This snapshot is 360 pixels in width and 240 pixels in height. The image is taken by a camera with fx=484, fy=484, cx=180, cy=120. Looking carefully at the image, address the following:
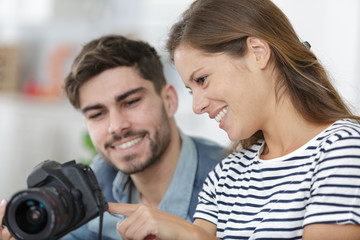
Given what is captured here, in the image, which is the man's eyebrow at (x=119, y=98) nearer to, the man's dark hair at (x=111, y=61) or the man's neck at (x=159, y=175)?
the man's dark hair at (x=111, y=61)

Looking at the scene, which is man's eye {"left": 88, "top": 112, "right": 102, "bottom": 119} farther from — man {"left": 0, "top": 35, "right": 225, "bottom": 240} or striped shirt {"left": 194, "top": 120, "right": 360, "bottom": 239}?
striped shirt {"left": 194, "top": 120, "right": 360, "bottom": 239}

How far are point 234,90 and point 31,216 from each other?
0.47 meters

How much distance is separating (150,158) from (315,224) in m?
0.69

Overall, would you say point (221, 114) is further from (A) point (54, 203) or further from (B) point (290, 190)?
(A) point (54, 203)

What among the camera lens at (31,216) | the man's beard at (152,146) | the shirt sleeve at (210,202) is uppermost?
the man's beard at (152,146)

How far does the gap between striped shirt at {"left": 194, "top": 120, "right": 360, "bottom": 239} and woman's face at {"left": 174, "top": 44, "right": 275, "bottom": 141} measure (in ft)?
0.35

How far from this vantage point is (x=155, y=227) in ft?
3.14

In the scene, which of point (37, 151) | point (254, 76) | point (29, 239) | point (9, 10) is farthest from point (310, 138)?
point (9, 10)

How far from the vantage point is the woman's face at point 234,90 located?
100cm

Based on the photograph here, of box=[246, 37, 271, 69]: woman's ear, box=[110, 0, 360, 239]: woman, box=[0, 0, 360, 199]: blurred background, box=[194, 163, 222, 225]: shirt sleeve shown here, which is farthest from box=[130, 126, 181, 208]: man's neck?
box=[0, 0, 360, 199]: blurred background

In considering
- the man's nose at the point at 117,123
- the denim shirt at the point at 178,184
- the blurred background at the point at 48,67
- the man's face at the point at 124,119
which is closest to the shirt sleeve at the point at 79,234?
the denim shirt at the point at 178,184

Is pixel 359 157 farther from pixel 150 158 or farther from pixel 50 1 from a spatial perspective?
pixel 50 1

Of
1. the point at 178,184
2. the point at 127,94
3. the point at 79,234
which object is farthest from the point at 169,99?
the point at 79,234

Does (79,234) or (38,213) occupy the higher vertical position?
(38,213)
